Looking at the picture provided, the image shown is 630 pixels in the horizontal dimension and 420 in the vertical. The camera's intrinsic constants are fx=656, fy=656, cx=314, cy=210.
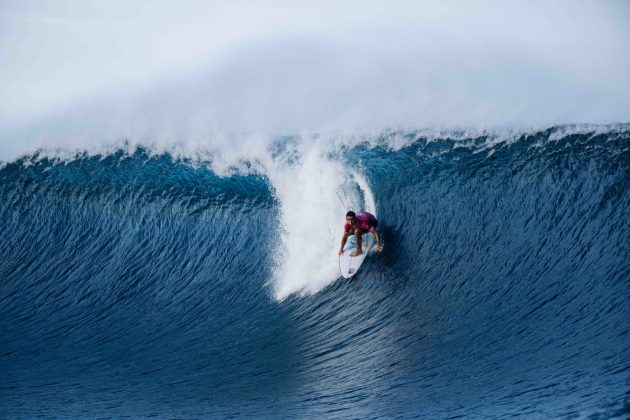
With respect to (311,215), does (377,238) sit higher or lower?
lower

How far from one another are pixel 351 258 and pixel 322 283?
666mm

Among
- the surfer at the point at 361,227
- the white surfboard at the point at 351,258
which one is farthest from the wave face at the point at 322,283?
the surfer at the point at 361,227

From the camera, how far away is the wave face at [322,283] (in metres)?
8.14

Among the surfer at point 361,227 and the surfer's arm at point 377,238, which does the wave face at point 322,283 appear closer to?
the surfer's arm at point 377,238

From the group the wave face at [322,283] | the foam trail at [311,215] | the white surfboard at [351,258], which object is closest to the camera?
the wave face at [322,283]

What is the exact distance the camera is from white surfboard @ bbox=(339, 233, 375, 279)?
10.8m

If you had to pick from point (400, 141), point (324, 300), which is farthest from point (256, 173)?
point (324, 300)

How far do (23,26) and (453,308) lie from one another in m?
26.7

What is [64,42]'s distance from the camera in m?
28.1

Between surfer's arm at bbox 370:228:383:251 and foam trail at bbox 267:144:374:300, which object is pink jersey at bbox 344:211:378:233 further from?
foam trail at bbox 267:144:374:300

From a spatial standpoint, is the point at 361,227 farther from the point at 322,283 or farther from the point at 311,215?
the point at 311,215

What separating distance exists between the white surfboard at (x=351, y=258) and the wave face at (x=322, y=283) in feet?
0.64

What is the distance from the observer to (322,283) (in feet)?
36.1

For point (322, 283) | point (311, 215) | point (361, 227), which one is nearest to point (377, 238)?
point (361, 227)
